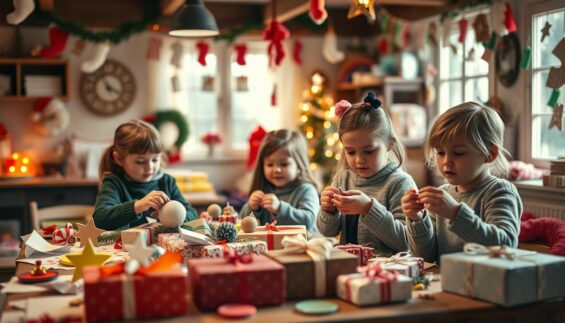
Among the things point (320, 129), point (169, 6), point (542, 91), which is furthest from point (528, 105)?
point (169, 6)

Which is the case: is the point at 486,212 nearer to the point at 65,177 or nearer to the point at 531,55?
the point at 531,55

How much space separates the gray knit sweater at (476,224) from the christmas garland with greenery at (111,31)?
476 centimetres

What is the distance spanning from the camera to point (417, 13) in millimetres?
6387

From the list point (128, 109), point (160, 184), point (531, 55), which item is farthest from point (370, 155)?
point (128, 109)

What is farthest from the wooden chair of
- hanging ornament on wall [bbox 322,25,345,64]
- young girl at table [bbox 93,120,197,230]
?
hanging ornament on wall [bbox 322,25,345,64]


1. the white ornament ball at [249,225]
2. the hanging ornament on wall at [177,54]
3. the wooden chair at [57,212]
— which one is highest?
the hanging ornament on wall at [177,54]

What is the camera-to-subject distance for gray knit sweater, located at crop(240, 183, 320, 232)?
308 centimetres

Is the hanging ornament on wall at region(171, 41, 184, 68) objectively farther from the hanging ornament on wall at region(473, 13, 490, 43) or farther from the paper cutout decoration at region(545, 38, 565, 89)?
the paper cutout decoration at region(545, 38, 565, 89)

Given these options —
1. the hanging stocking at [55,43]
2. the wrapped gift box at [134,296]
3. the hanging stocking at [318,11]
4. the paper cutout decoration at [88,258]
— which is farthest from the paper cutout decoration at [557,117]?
the hanging stocking at [55,43]

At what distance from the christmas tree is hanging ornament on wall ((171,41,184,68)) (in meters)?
1.27

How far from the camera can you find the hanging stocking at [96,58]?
611 cm

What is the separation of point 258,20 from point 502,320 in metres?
5.66

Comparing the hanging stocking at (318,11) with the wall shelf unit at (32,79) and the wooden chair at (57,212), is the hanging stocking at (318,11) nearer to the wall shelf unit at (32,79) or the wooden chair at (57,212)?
the wooden chair at (57,212)

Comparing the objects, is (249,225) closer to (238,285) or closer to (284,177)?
(238,285)
